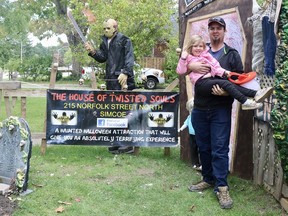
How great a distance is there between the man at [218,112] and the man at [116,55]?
2123 mm

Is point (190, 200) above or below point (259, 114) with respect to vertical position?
below

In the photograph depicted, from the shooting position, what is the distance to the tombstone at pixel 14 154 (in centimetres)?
445

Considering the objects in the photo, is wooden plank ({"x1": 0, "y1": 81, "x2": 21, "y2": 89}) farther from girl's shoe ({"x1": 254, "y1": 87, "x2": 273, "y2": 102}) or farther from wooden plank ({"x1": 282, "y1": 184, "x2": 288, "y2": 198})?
wooden plank ({"x1": 282, "y1": 184, "x2": 288, "y2": 198})

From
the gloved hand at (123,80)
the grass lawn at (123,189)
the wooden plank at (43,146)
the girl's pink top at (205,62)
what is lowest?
the grass lawn at (123,189)

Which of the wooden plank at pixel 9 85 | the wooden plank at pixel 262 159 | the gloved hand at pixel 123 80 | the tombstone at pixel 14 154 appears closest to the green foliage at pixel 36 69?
the wooden plank at pixel 9 85

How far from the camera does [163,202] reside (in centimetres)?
438

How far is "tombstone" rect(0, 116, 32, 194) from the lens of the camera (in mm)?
4453

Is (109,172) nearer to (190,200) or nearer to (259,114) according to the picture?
(190,200)

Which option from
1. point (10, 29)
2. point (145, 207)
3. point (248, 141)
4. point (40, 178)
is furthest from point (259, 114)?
point (10, 29)

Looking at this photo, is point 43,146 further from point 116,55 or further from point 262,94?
point 262,94

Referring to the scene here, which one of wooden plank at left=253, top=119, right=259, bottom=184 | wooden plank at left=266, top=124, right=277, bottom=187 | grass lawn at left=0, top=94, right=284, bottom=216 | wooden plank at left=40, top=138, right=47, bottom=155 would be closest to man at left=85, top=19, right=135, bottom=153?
grass lawn at left=0, top=94, right=284, bottom=216

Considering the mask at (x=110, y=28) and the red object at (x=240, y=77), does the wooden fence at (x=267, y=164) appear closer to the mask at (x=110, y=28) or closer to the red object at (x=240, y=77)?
the red object at (x=240, y=77)

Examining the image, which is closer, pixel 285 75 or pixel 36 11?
pixel 285 75

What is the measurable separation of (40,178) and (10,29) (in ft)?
64.2
